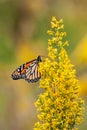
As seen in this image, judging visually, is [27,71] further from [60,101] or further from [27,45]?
[27,45]

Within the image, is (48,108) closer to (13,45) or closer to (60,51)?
(60,51)

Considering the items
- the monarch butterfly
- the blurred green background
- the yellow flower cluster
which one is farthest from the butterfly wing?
the blurred green background

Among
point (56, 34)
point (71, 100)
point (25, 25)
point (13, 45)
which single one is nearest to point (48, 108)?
point (71, 100)

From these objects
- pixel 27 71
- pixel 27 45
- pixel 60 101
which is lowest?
pixel 60 101

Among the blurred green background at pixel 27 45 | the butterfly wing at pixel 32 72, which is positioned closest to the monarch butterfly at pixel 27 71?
the butterfly wing at pixel 32 72

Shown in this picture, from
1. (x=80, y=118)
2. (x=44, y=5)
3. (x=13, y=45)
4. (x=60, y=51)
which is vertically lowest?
(x=80, y=118)

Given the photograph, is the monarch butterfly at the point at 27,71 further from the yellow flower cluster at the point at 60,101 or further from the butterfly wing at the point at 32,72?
the yellow flower cluster at the point at 60,101

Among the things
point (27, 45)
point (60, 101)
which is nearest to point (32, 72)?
point (60, 101)

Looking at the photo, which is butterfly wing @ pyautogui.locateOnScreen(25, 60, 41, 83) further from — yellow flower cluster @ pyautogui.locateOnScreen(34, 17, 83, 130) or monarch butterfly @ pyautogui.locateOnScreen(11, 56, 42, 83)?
yellow flower cluster @ pyautogui.locateOnScreen(34, 17, 83, 130)
